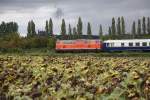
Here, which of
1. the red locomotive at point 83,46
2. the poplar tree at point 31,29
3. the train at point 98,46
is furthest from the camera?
the poplar tree at point 31,29

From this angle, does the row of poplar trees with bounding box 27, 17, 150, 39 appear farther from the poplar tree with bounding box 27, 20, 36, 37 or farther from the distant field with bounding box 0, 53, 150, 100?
the distant field with bounding box 0, 53, 150, 100

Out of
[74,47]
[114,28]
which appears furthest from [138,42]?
[114,28]

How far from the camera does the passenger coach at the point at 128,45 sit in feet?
284

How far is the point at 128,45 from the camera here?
8819cm

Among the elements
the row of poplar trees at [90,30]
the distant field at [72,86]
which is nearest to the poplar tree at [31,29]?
the row of poplar trees at [90,30]

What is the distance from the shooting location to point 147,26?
7288 inches

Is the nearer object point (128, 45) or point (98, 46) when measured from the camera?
point (128, 45)

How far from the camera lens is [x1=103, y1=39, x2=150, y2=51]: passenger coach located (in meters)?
86.6

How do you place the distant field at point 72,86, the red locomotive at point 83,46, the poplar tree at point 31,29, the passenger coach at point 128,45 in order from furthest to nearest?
the poplar tree at point 31,29 < the red locomotive at point 83,46 < the passenger coach at point 128,45 < the distant field at point 72,86

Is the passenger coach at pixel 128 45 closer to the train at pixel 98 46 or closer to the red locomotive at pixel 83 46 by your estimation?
the train at pixel 98 46

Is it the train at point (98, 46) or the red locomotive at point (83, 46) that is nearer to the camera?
the train at point (98, 46)

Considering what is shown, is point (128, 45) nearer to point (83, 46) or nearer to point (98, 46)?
point (98, 46)

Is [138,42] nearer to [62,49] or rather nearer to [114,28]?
[62,49]

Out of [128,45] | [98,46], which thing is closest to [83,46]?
[98,46]
